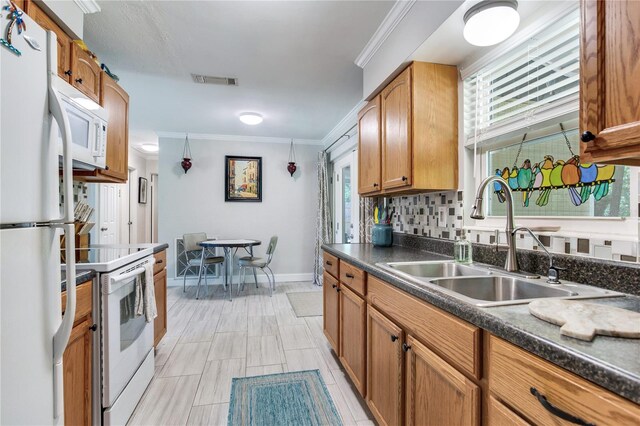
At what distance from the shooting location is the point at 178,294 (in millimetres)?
4523

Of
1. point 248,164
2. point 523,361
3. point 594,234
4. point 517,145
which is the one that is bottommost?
point 523,361

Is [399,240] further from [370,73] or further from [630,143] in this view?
[630,143]

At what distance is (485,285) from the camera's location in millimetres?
1461

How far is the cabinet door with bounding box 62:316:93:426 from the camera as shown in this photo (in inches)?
51.4

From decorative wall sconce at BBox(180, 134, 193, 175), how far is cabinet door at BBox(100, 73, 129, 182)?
219cm

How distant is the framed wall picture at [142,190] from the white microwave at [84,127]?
511cm

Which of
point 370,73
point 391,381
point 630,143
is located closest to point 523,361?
point 630,143

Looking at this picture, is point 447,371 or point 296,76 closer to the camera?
point 447,371

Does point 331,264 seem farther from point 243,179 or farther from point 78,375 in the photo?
point 243,179

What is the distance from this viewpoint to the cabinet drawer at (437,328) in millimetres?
926

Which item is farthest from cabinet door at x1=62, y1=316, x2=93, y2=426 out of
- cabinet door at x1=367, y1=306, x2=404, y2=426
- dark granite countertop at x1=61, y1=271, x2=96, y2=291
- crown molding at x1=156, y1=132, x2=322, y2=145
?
crown molding at x1=156, y1=132, x2=322, y2=145

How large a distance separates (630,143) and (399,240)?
205 centimetres

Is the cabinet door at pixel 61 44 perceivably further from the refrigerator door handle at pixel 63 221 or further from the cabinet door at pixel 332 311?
the cabinet door at pixel 332 311

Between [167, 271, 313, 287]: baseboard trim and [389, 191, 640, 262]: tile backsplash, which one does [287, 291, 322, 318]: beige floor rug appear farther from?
[389, 191, 640, 262]: tile backsplash
